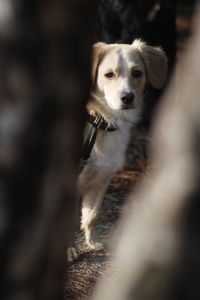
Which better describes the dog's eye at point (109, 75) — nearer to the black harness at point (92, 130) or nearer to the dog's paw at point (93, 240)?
the black harness at point (92, 130)

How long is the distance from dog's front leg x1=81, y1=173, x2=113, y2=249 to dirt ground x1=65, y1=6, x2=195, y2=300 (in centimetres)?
9

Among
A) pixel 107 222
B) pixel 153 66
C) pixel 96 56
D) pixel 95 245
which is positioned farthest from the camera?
pixel 107 222

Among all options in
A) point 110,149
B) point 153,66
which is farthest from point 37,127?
point 153,66

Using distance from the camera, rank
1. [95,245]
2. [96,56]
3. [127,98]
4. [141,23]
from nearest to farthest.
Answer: [127,98] < [96,56] < [95,245] < [141,23]

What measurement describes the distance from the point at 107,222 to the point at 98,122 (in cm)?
112

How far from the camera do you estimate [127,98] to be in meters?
3.95

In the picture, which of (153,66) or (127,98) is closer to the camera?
(127,98)

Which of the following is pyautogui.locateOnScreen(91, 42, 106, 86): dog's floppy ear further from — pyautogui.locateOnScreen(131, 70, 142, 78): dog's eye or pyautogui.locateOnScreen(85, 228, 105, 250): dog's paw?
pyautogui.locateOnScreen(85, 228, 105, 250): dog's paw

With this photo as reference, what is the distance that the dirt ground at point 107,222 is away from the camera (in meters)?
3.51

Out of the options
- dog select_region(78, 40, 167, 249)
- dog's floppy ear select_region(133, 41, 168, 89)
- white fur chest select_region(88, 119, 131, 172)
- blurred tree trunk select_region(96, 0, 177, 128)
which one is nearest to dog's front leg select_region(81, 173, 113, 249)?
dog select_region(78, 40, 167, 249)

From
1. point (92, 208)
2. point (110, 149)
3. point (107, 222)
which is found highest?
point (110, 149)

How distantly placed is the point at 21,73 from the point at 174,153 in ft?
1.32

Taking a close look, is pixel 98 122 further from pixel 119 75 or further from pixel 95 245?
pixel 95 245

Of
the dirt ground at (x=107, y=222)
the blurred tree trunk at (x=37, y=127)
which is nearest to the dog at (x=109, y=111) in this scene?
the dirt ground at (x=107, y=222)
